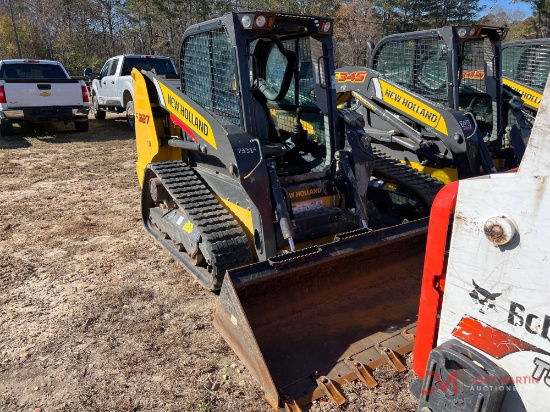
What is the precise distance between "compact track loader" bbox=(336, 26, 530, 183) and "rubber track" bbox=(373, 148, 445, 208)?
10.3 inches

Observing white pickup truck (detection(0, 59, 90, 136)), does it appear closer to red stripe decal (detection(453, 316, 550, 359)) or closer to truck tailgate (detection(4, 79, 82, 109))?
truck tailgate (detection(4, 79, 82, 109))

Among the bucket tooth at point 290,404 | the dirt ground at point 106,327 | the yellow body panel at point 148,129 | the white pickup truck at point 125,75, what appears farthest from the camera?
the white pickup truck at point 125,75

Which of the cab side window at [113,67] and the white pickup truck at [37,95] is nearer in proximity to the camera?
the white pickup truck at [37,95]

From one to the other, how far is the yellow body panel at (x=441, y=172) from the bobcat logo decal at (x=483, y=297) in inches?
155

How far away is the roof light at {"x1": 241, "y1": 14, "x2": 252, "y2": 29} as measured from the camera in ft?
12.3

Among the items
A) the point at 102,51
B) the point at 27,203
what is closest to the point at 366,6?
the point at 102,51

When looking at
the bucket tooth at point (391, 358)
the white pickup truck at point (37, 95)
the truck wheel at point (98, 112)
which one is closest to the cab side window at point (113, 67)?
the white pickup truck at point (37, 95)

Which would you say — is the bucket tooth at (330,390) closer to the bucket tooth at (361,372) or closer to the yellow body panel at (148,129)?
the bucket tooth at (361,372)

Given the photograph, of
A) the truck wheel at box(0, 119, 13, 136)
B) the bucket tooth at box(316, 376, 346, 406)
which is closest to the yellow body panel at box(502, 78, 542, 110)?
the bucket tooth at box(316, 376, 346, 406)

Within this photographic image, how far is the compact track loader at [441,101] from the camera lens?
554 cm

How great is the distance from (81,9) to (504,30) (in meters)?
35.9

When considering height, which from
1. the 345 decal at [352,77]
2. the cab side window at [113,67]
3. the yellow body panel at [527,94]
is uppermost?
the cab side window at [113,67]

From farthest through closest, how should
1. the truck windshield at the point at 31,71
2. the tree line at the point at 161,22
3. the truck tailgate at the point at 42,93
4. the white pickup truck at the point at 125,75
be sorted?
the tree line at the point at 161,22, the white pickup truck at the point at 125,75, the truck windshield at the point at 31,71, the truck tailgate at the point at 42,93

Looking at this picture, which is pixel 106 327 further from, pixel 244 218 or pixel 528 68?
pixel 528 68
